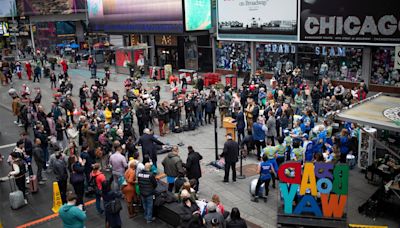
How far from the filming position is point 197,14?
117 ft

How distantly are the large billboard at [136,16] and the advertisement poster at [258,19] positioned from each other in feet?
14.4

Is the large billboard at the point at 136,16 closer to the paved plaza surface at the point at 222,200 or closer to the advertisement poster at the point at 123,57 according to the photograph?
the advertisement poster at the point at 123,57

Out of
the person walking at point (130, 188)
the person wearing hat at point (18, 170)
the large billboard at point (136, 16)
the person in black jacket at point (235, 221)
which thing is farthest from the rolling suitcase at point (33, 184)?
the large billboard at point (136, 16)

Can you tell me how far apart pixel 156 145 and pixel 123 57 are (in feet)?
78.7

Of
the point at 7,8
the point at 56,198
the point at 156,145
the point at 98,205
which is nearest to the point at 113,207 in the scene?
the point at 98,205

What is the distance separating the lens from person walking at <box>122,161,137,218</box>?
11.1 meters

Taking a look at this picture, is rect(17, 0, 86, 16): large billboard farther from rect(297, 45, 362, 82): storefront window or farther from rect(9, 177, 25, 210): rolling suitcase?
rect(9, 177, 25, 210): rolling suitcase

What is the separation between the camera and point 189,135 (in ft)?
63.4

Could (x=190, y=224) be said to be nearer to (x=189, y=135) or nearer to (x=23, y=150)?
(x=23, y=150)

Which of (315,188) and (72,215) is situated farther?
(315,188)

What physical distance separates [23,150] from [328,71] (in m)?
21.3

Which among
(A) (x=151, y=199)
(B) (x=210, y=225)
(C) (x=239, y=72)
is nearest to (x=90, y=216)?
(A) (x=151, y=199)

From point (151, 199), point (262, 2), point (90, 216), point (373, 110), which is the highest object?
point (262, 2)

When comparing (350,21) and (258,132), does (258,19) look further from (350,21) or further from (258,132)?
(258,132)
